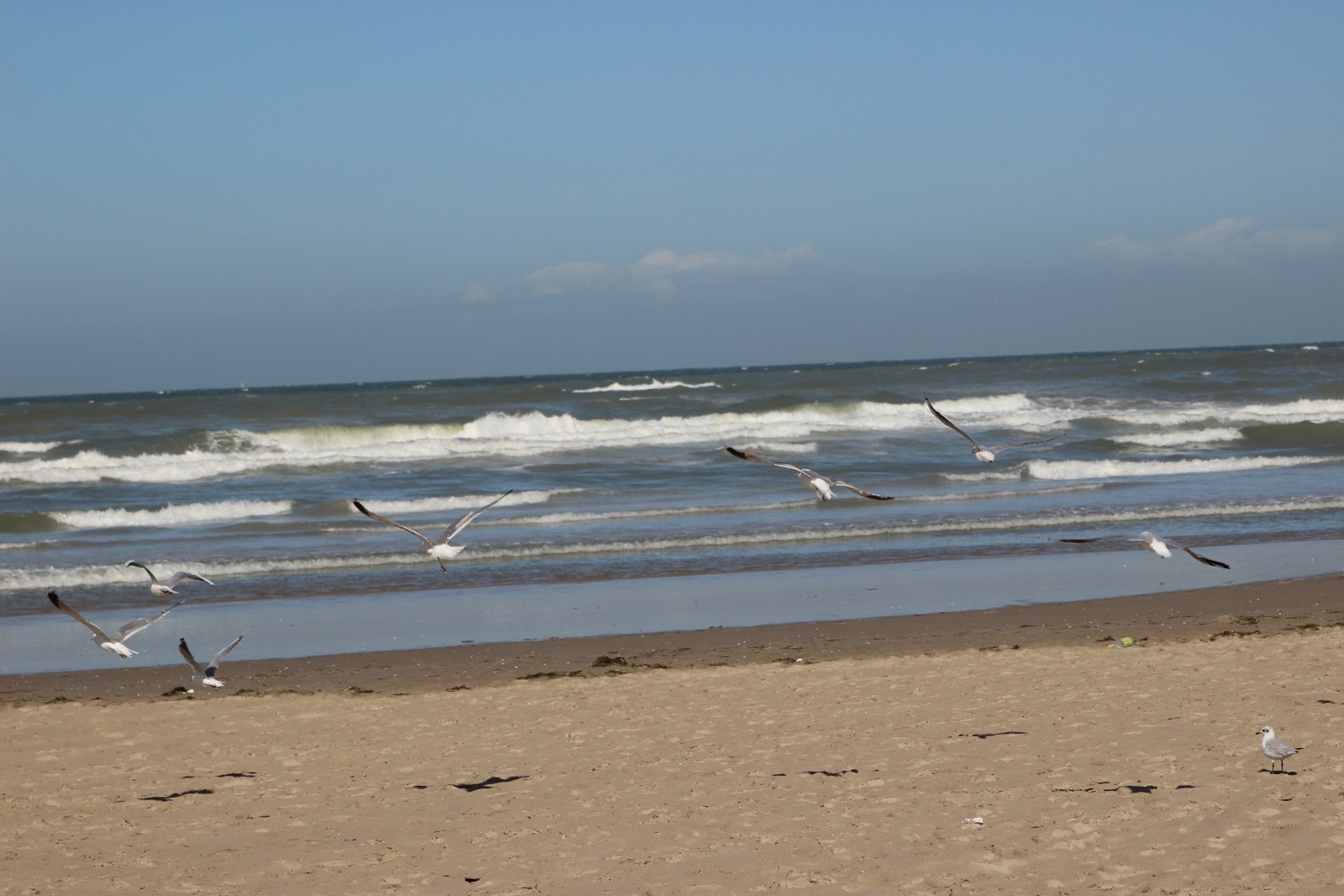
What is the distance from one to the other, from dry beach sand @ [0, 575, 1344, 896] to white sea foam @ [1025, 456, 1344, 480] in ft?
48.4

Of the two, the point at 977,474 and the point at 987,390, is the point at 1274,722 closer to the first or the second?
the point at 977,474

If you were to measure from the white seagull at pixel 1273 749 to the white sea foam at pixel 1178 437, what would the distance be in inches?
1014

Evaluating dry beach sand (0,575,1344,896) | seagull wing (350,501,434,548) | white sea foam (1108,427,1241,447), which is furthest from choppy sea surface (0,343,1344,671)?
seagull wing (350,501,434,548)

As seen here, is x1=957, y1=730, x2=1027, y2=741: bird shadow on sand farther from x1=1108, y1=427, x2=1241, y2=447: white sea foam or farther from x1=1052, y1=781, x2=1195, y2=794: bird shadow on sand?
x1=1108, y1=427, x2=1241, y2=447: white sea foam

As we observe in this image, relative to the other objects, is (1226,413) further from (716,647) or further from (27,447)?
(27,447)

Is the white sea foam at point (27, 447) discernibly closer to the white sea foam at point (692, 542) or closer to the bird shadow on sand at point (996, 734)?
the white sea foam at point (692, 542)

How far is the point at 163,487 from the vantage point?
1109 inches

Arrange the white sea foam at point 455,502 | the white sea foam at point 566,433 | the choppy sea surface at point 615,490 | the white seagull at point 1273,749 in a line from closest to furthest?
the white seagull at point 1273,749
the choppy sea surface at point 615,490
the white sea foam at point 455,502
the white sea foam at point 566,433

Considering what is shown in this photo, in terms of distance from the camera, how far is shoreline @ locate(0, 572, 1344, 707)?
10.5 m

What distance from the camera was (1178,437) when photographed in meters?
33.7

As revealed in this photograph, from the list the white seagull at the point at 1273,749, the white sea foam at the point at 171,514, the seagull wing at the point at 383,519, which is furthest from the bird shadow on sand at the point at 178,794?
the white sea foam at the point at 171,514

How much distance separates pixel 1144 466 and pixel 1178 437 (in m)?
7.54

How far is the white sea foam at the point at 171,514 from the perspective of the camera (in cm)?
2280

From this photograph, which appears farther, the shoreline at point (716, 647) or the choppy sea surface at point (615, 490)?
the choppy sea surface at point (615, 490)
